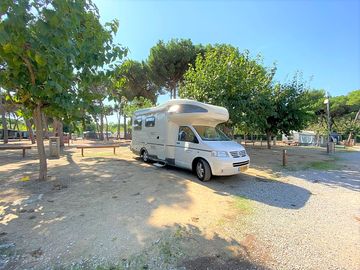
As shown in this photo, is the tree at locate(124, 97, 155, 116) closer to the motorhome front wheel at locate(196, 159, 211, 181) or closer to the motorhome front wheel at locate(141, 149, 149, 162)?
the motorhome front wheel at locate(141, 149, 149, 162)

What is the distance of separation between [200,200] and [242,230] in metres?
1.68

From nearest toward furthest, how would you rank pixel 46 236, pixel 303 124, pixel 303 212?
pixel 46 236 → pixel 303 212 → pixel 303 124

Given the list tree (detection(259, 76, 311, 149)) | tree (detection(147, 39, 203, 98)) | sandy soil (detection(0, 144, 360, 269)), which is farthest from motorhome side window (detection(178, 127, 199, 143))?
tree (detection(147, 39, 203, 98))

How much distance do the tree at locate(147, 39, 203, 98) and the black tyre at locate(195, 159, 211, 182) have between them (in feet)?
47.2

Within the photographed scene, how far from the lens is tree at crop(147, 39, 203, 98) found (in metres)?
20.5

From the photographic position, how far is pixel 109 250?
10.6 ft

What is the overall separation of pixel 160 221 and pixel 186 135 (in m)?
4.39

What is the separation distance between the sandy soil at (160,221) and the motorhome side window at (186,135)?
1417 millimetres

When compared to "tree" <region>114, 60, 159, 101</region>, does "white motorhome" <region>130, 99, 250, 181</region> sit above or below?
below

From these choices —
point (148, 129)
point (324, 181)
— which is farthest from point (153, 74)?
point (324, 181)

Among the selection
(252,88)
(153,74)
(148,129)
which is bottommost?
(148,129)

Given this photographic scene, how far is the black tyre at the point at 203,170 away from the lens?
7.25 metres

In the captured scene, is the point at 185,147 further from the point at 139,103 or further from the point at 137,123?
the point at 139,103

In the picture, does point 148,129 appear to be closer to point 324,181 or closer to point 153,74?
point 324,181
